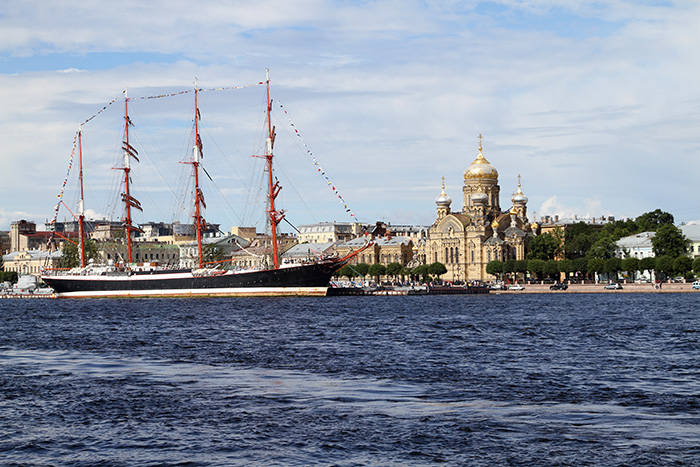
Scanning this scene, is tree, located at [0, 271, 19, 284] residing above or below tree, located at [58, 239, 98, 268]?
below

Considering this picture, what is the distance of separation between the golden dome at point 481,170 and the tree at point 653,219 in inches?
958

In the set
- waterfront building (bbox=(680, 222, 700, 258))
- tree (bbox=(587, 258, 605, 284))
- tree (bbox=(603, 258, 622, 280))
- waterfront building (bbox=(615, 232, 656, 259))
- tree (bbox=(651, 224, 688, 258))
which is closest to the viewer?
tree (bbox=(651, 224, 688, 258))

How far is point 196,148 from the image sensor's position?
104 meters

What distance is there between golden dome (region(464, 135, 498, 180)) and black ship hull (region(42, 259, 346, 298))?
60.3 m

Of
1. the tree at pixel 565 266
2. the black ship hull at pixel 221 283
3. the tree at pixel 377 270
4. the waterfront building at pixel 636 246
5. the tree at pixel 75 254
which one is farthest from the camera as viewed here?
the tree at pixel 377 270

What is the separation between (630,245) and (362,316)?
3422 inches

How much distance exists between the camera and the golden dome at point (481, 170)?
159m

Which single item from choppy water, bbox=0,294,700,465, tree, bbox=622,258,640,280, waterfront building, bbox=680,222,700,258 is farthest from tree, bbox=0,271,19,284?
choppy water, bbox=0,294,700,465

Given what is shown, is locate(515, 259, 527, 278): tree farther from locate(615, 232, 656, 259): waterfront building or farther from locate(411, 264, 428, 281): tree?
locate(411, 264, 428, 281): tree

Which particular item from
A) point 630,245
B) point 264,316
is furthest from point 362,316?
point 630,245

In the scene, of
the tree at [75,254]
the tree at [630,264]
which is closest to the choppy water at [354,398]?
the tree at [630,264]

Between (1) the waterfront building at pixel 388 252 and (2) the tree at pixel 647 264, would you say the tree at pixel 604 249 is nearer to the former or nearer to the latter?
(2) the tree at pixel 647 264

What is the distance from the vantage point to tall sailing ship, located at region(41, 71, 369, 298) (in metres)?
96.6

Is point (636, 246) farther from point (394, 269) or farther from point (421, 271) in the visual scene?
point (394, 269)
